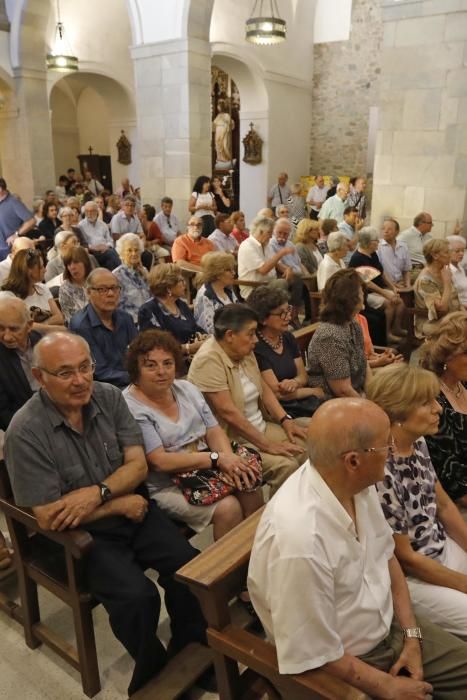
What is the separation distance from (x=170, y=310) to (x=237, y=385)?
128 centimetres

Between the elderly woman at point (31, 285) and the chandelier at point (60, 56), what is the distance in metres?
7.07

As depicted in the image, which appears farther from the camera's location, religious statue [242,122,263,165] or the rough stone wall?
the rough stone wall

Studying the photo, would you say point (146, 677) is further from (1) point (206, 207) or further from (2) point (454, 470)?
(1) point (206, 207)

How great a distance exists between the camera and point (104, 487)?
196cm

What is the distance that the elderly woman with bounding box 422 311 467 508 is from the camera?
95.2 inches

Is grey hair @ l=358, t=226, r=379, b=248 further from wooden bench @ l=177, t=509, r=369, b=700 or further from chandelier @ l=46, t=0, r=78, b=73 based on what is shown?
chandelier @ l=46, t=0, r=78, b=73

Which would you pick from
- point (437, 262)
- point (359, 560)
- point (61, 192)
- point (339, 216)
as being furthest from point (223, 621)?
point (61, 192)

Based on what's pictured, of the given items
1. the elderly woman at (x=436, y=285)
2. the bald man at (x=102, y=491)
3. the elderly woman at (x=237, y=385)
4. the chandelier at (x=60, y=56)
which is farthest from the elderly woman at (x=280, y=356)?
the chandelier at (x=60, y=56)

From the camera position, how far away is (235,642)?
1.49m

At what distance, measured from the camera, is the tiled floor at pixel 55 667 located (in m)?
1.99

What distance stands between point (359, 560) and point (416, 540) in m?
0.61

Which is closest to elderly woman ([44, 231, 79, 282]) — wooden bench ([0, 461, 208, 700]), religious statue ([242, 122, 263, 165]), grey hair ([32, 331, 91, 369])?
grey hair ([32, 331, 91, 369])

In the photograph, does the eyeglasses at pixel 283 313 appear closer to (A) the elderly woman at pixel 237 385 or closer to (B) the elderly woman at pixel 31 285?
(A) the elderly woman at pixel 237 385

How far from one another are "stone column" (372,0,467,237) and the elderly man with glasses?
14.4 feet
